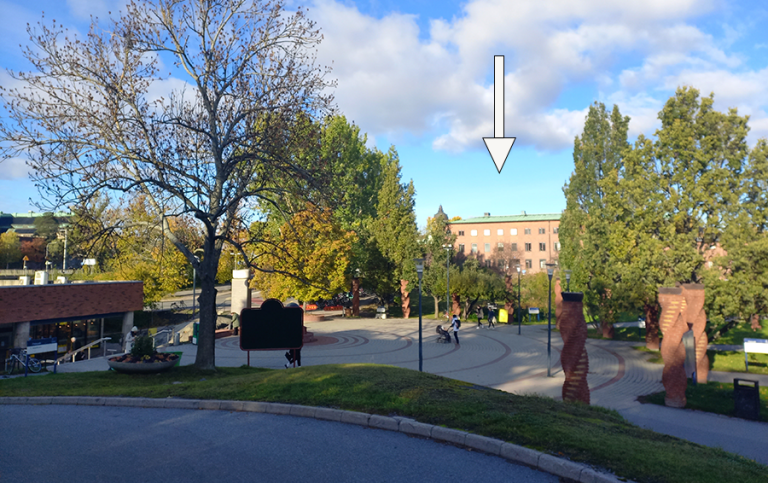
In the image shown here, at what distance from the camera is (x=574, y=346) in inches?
487

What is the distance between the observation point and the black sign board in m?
Result: 16.3

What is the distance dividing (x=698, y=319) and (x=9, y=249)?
80363 mm

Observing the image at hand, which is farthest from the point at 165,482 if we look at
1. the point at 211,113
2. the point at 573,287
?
the point at 573,287

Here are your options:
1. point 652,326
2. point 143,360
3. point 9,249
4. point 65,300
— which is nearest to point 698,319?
point 652,326

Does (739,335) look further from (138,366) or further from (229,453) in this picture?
(229,453)

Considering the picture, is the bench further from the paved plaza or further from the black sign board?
the black sign board

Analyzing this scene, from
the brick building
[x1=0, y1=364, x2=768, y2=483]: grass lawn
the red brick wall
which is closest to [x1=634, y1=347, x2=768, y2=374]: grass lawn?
[x1=0, y1=364, x2=768, y2=483]: grass lawn

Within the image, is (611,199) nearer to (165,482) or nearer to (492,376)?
(492,376)

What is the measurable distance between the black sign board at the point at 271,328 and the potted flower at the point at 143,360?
254cm

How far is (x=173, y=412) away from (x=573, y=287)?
27.4m

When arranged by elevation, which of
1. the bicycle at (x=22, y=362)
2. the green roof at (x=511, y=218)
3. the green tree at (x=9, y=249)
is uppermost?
the green roof at (x=511, y=218)

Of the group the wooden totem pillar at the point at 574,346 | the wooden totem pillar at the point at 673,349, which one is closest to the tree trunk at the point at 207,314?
the wooden totem pillar at the point at 574,346

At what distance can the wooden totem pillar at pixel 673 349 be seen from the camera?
1404cm

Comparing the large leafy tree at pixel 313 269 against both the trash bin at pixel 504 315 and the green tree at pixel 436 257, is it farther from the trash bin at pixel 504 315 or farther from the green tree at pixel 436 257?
the trash bin at pixel 504 315
